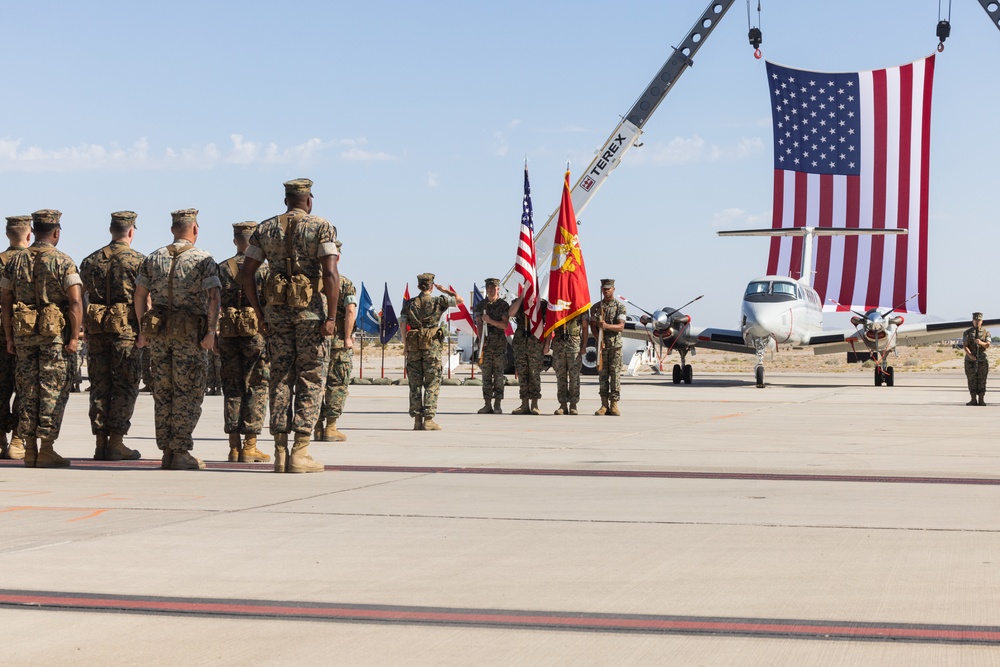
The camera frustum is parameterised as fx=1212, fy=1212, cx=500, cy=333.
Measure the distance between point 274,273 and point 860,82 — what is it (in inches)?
1719

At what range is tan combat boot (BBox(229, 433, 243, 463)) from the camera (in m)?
10.9

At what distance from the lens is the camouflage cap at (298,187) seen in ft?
30.9

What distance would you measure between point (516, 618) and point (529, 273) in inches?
564

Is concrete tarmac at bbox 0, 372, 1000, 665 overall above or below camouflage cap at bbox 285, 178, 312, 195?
below

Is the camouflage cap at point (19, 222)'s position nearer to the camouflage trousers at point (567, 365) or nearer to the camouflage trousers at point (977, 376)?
the camouflage trousers at point (567, 365)

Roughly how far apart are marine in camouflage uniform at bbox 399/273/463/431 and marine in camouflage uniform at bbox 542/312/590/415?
3.60 metres

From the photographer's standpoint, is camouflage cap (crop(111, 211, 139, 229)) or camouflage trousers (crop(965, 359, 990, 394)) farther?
camouflage trousers (crop(965, 359, 990, 394))

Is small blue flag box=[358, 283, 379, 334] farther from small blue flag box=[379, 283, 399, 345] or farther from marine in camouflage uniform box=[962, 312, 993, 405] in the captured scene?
marine in camouflage uniform box=[962, 312, 993, 405]

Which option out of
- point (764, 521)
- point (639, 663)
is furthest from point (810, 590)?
point (764, 521)

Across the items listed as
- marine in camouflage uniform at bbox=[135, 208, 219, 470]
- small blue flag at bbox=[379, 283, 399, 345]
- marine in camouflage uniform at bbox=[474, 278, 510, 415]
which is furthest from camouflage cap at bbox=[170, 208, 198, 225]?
small blue flag at bbox=[379, 283, 399, 345]

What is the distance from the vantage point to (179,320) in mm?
9641

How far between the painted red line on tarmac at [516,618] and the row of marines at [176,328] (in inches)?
176

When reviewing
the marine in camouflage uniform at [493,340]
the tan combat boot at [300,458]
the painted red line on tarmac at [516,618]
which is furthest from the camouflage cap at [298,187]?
the marine in camouflage uniform at [493,340]

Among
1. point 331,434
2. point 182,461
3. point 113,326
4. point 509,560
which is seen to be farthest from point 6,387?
point 509,560
